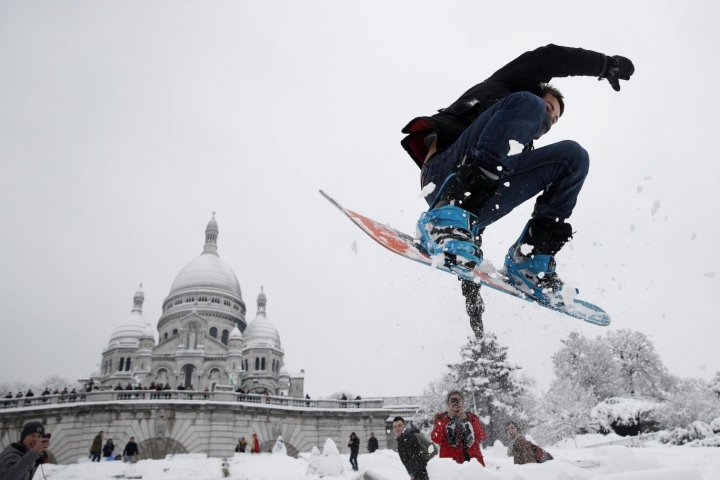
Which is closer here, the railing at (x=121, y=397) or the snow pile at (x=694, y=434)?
the snow pile at (x=694, y=434)

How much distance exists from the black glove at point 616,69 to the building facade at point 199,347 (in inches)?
2238

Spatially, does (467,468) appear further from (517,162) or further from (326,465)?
(326,465)

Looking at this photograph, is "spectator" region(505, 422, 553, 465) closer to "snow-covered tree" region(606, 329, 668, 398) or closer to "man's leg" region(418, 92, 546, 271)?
"man's leg" region(418, 92, 546, 271)

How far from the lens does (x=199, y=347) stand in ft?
195

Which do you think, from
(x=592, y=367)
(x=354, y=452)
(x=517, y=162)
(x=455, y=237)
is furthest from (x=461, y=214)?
(x=592, y=367)

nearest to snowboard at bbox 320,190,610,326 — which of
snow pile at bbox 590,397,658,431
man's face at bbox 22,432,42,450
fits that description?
man's face at bbox 22,432,42,450

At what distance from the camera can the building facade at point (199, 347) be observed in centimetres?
5778

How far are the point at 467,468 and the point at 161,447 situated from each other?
3158 centimetres

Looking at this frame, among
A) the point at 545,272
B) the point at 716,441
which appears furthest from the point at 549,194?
the point at 716,441

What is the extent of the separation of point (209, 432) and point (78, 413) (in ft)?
26.0

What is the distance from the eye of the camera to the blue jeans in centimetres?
254

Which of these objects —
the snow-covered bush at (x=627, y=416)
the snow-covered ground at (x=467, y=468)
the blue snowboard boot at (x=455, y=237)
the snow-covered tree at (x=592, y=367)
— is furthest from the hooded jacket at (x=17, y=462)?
the snow-covered tree at (x=592, y=367)

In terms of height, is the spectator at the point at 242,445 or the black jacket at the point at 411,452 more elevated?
the spectator at the point at 242,445

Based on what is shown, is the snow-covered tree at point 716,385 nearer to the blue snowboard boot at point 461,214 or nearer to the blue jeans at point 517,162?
the blue jeans at point 517,162
